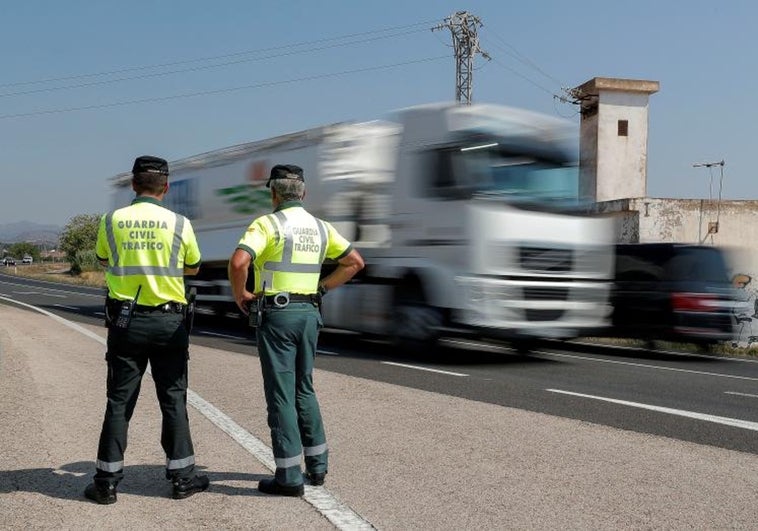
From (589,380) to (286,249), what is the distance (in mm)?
6427

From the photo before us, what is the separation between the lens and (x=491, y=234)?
1078cm

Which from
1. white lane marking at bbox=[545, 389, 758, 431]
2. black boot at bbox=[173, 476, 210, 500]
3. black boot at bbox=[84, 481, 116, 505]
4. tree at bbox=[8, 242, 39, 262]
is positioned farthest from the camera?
tree at bbox=[8, 242, 39, 262]

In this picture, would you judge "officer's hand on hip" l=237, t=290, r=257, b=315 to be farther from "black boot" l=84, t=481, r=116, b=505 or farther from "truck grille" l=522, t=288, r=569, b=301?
"truck grille" l=522, t=288, r=569, b=301

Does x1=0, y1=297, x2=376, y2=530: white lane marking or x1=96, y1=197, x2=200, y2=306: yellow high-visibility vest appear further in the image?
x1=96, y1=197, x2=200, y2=306: yellow high-visibility vest

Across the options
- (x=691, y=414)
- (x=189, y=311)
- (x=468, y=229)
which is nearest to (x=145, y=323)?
(x=189, y=311)

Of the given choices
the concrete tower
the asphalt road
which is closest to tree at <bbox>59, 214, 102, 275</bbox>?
the concrete tower

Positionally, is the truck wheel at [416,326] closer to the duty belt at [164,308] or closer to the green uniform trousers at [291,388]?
the green uniform trousers at [291,388]

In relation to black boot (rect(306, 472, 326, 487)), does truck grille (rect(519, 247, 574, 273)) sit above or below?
above

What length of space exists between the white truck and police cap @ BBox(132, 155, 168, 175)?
21.7 feet

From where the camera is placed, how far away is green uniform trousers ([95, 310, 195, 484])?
4.46 meters

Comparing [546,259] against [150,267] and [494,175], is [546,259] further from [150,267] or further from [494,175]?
[150,267]

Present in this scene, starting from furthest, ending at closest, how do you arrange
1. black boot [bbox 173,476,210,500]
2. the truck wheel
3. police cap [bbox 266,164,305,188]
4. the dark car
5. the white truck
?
1. the dark car
2. the truck wheel
3. the white truck
4. police cap [bbox 266,164,305,188]
5. black boot [bbox 173,476,210,500]

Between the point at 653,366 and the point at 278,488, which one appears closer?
the point at 278,488

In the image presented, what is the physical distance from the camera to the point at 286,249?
469 cm
